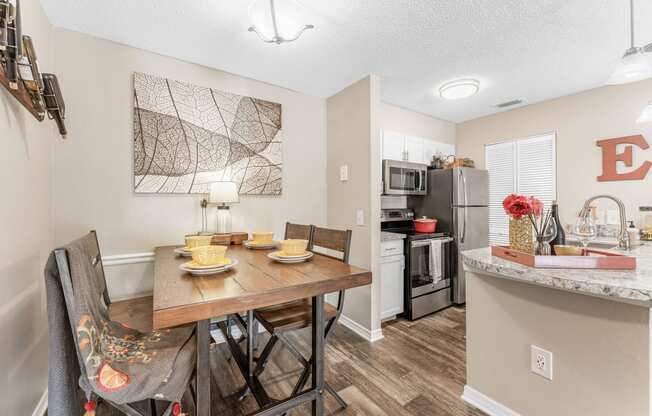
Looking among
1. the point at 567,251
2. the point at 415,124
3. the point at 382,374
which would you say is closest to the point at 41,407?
the point at 382,374

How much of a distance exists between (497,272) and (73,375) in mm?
1822

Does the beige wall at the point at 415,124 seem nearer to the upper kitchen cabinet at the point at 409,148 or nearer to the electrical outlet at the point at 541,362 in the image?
the upper kitchen cabinet at the point at 409,148

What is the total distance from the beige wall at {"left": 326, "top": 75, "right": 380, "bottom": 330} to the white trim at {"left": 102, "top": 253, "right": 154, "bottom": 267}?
1.74 m

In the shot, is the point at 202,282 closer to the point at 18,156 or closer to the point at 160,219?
the point at 18,156

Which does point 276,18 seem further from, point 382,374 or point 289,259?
point 382,374

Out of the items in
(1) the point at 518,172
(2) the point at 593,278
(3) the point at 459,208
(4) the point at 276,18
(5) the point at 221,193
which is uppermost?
(4) the point at 276,18

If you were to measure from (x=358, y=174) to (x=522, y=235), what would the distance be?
150cm

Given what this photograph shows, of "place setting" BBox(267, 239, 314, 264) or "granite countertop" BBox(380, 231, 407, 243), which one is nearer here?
"place setting" BBox(267, 239, 314, 264)

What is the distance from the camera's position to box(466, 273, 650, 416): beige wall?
A: 3.55 feet

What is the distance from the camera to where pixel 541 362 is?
1.35m

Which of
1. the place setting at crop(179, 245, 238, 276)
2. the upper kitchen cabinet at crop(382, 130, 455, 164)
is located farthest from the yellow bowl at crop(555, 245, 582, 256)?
the upper kitchen cabinet at crop(382, 130, 455, 164)

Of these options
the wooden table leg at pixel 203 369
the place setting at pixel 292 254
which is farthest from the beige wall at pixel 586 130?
the wooden table leg at pixel 203 369

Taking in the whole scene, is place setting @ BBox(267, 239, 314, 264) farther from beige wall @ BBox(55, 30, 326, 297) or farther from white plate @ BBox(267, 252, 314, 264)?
beige wall @ BBox(55, 30, 326, 297)

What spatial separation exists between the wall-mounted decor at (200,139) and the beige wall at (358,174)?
0.63 metres
